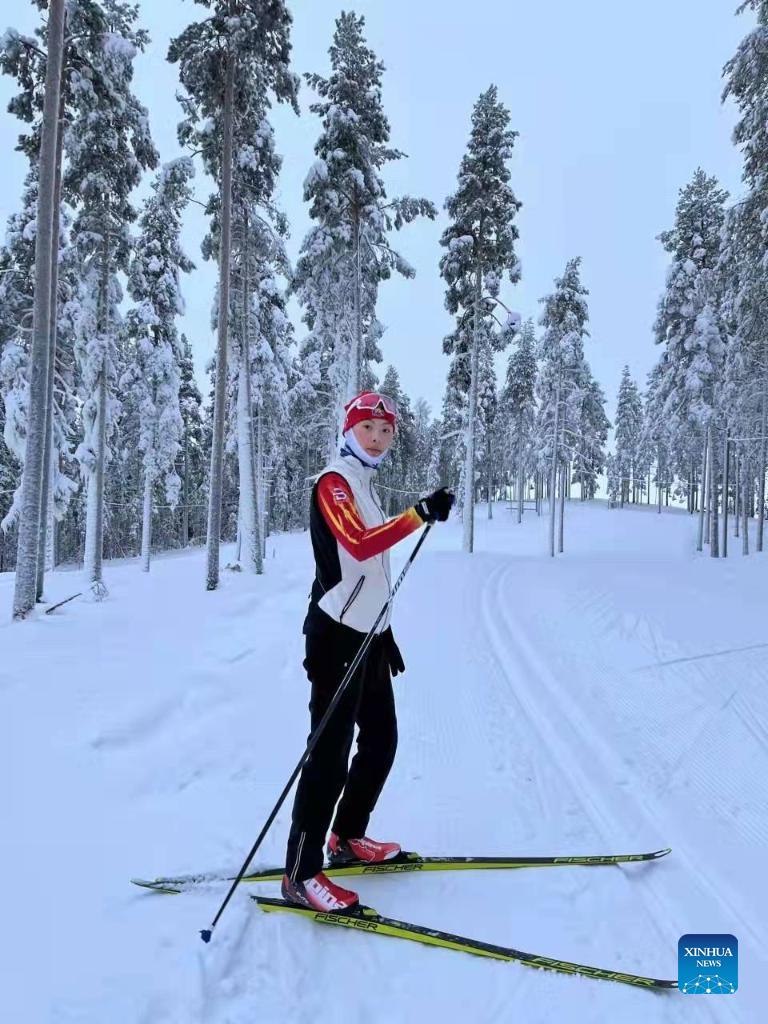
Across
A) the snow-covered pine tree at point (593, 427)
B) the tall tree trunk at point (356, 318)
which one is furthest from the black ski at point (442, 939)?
the snow-covered pine tree at point (593, 427)

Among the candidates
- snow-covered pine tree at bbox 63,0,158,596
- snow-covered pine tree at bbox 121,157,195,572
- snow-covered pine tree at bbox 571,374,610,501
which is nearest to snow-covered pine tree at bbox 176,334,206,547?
snow-covered pine tree at bbox 121,157,195,572

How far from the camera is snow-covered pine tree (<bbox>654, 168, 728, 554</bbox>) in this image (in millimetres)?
25531

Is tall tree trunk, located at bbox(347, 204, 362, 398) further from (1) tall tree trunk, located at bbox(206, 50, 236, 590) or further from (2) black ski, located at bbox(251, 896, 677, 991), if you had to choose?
(2) black ski, located at bbox(251, 896, 677, 991)

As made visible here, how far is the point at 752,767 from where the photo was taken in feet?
15.3

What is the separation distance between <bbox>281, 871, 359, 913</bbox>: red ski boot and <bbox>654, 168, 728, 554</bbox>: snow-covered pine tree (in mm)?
27400

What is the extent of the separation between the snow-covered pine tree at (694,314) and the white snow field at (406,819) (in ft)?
67.3

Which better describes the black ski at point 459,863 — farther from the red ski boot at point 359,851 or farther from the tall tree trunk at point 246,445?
the tall tree trunk at point 246,445

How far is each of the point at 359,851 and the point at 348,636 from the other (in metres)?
1.24

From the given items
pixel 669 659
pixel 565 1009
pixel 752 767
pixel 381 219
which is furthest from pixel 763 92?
pixel 565 1009

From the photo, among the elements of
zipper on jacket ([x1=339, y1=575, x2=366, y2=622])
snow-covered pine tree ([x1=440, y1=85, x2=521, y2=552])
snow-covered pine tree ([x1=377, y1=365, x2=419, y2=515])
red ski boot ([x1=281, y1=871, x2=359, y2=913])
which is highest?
snow-covered pine tree ([x1=440, y1=85, x2=521, y2=552])

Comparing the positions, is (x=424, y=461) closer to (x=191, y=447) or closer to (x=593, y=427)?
(x=593, y=427)

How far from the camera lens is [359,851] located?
10.6ft

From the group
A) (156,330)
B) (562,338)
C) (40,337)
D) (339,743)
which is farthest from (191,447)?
(339,743)

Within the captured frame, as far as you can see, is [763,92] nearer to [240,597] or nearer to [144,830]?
[240,597]
